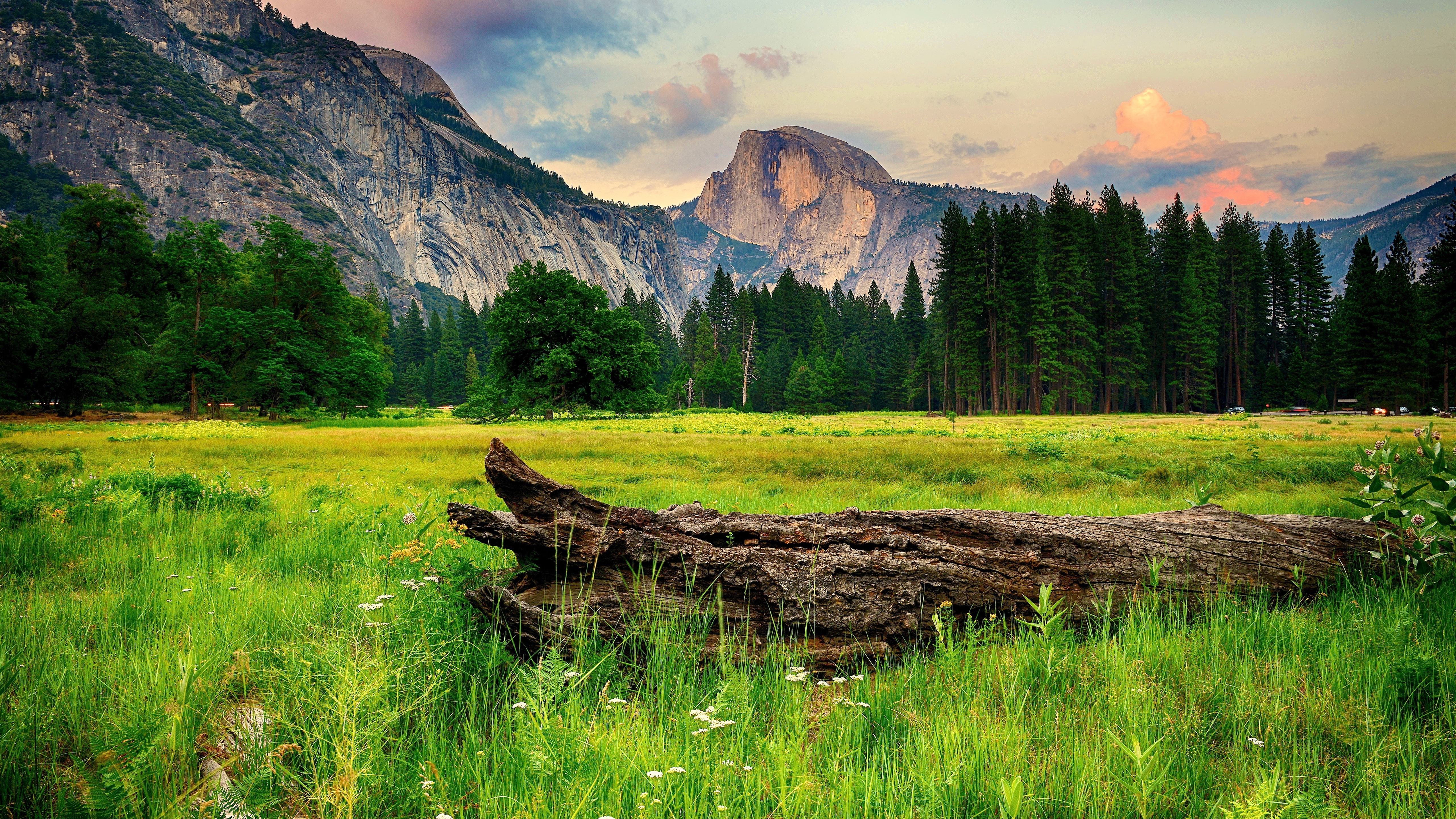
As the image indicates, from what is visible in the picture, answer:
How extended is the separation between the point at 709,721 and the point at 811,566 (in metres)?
1.59

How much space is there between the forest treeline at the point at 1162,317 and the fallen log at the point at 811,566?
54.6 m

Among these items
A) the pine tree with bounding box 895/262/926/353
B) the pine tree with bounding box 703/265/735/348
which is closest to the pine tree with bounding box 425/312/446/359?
the pine tree with bounding box 703/265/735/348

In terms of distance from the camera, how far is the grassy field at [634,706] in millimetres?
1859

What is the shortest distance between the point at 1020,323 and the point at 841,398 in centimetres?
2936

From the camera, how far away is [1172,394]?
62.0m

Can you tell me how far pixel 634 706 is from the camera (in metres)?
2.52

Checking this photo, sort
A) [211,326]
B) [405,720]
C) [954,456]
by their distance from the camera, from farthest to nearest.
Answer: [211,326] < [954,456] < [405,720]

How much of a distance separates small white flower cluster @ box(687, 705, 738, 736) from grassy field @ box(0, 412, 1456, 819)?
48 mm

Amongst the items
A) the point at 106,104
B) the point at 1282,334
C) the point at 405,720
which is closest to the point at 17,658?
the point at 405,720

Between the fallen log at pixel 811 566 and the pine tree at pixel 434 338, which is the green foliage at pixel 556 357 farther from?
the pine tree at pixel 434 338

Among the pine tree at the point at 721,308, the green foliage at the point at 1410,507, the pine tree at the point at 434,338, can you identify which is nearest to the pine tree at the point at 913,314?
the pine tree at the point at 721,308

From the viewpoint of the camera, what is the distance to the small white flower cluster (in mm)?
1953

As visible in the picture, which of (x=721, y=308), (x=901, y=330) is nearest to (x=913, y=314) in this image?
(x=901, y=330)

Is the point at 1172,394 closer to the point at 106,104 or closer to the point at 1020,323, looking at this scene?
the point at 1020,323
